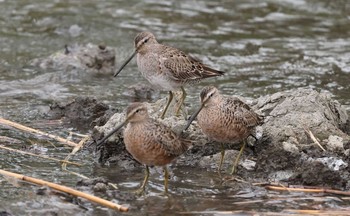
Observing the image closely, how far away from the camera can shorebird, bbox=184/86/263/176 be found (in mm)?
7496

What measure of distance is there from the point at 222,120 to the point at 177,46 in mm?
5699

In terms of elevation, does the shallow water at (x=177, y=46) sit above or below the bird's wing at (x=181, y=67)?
below

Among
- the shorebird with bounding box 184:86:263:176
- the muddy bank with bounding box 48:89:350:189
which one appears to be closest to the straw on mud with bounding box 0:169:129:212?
the muddy bank with bounding box 48:89:350:189

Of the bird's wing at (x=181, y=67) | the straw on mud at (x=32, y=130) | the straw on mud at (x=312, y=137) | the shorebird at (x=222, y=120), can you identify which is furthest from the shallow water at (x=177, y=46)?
the bird's wing at (x=181, y=67)

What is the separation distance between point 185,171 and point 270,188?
0.97 meters

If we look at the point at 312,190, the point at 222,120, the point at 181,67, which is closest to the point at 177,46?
the point at 181,67

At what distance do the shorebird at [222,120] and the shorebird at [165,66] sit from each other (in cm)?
100

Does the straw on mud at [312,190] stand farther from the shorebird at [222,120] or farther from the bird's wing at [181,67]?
the bird's wing at [181,67]

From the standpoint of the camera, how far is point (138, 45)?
29.0 feet

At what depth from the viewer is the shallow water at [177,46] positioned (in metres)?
6.94

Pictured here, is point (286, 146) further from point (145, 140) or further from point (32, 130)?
point (32, 130)

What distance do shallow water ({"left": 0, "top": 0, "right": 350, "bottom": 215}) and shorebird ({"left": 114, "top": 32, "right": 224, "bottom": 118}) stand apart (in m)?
1.19

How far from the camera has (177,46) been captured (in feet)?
42.9

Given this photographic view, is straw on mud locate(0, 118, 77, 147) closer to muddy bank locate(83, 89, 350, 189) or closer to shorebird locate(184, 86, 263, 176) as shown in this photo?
muddy bank locate(83, 89, 350, 189)
